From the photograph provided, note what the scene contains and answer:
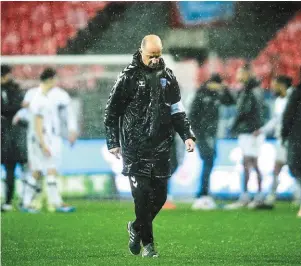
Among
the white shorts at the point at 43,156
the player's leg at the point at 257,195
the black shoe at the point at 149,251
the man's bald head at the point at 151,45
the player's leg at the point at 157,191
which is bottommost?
the player's leg at the point at 257,195

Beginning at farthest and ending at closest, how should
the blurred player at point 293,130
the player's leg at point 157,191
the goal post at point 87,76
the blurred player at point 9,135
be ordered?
the goal post at point 87,76 → the blurred player at point 9,135 → the blurred player at point 293,130 → the player's leg at point 157,191

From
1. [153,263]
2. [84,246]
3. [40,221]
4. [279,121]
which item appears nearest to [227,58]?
[279,121]

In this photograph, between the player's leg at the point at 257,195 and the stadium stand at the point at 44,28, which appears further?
the stadium stand at the point at 44,28

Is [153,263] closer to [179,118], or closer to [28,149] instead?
[179,118]

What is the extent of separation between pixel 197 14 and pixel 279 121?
3759mm

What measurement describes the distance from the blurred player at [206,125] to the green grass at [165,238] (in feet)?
1.37

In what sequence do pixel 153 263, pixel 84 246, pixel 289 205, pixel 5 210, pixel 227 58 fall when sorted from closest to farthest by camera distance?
pixel 153 263
pixel 84 246
pixel 5 210
pixel 289 205
pixel 227 58

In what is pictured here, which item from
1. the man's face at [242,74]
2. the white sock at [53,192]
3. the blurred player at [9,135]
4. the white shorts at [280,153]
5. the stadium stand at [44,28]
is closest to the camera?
the white sock at [53,192]

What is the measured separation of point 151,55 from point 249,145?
5.61m

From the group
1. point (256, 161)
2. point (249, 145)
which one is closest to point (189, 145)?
point (249, 145)

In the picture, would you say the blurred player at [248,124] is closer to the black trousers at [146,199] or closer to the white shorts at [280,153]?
the white shorts at [280,153]

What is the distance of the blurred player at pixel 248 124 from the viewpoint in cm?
1188

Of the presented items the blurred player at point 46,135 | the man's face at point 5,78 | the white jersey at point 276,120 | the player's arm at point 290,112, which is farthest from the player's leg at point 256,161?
the man's face at point 5,78

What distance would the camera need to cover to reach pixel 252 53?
15.4m
